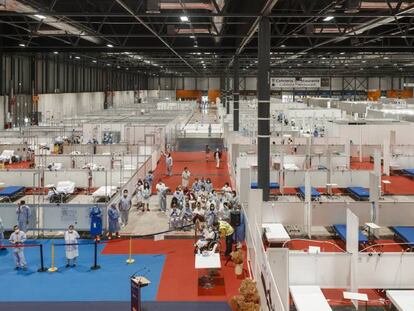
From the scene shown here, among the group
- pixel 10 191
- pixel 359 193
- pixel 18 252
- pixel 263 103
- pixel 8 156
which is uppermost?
pixel 263 103

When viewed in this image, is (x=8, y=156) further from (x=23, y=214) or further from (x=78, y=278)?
(x=78, y=278)

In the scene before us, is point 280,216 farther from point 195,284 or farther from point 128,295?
point 128,295

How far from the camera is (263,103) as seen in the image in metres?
16.7

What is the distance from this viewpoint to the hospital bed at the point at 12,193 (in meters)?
22.1

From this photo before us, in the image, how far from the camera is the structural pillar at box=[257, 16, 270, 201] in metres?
16.5

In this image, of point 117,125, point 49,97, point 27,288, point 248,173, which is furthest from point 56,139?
point 27,288

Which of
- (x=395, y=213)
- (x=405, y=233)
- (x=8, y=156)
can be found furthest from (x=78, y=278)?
(x=8, y=156)

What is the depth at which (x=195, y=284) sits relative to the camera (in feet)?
41.8

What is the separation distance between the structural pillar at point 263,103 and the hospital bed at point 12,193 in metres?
11.5

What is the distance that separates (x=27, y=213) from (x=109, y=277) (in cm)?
454

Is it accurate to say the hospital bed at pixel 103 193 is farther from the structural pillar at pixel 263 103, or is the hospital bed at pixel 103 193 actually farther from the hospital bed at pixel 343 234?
the hospital bed at pixel 343 234

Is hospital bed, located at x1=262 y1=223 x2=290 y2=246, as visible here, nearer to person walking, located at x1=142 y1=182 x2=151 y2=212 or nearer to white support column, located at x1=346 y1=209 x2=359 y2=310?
white support column, located at x1=346 y1=209 x2=359 y2=310

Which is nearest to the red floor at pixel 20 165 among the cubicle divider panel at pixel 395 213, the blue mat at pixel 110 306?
the blue mat at pixel 110 306

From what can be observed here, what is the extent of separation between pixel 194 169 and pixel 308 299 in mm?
21392
